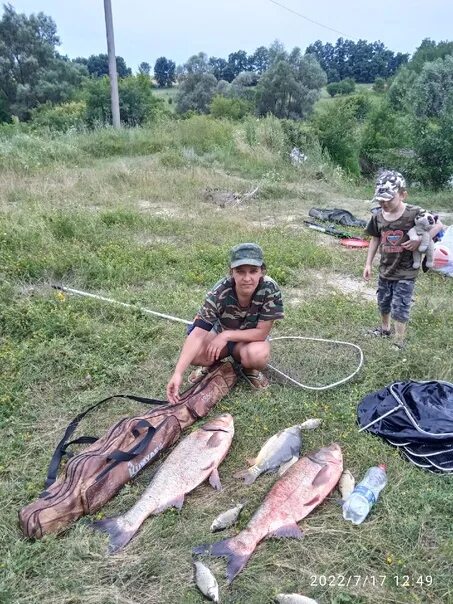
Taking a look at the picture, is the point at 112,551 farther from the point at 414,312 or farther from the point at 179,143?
the point at 179,143

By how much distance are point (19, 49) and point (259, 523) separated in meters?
38.4

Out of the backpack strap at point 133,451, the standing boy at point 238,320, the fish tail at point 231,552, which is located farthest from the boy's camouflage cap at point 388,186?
the fish tail at point 231,552

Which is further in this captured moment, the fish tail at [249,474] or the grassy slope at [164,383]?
the fish tail at [249,474]

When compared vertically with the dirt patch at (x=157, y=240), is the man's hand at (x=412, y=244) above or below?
above

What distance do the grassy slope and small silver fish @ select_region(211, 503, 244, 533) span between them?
0.14 feet

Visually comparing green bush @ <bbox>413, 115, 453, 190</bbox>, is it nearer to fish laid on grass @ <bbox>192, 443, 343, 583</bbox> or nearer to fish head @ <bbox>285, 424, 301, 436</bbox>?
fish head @ <bbox>285, 424, 301, 436</bbox>

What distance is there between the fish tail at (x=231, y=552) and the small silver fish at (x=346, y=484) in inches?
23.5

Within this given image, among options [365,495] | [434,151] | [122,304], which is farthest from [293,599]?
[434,151]

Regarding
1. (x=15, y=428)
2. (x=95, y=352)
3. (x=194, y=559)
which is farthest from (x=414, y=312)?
(x=15, y=428)

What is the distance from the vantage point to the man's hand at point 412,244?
341 centimetres

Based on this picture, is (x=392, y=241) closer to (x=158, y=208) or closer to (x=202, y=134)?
(x=158, y=208)

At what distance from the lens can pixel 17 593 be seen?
1.92m

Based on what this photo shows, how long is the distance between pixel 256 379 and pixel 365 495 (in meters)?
1.17

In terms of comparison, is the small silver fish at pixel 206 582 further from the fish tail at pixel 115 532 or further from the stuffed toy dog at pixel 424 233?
the stuffed toy dog at pixel 424 233
